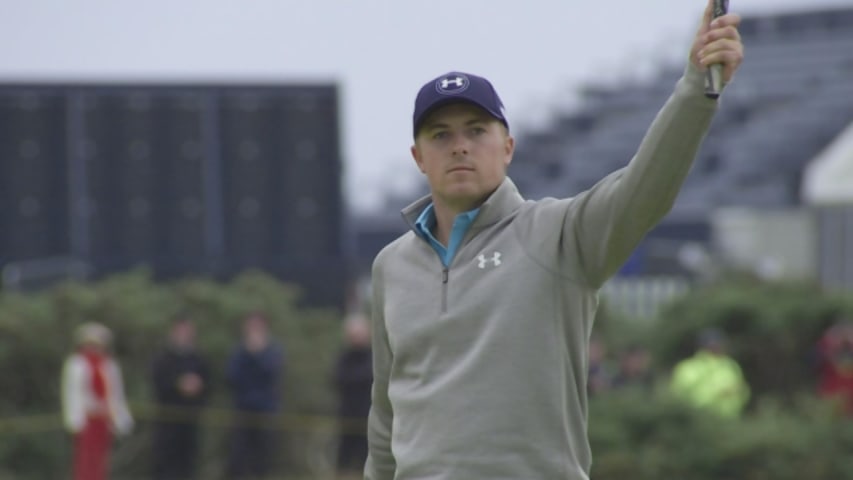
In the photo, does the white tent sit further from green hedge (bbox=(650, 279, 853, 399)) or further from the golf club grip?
the golf club grip

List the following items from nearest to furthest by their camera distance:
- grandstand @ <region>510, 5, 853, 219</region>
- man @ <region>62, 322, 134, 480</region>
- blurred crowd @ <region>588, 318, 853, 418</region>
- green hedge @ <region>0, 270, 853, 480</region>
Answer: green hedge @ <region>0, 270, 853, 480</region>, man @ <region>62, 322, 134, 480</region>, blurred crowd @ <region>588, 318, 853, 418</region>, grandstand @ <region>510, 5, 853, 219</region>

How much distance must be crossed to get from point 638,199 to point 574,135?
5369 centimetres

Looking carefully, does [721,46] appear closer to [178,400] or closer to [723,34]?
[723,34]

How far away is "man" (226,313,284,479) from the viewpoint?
1803 cm

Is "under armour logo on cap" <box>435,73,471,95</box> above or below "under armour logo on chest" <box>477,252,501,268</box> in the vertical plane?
above

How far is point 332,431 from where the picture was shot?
20.1 meters

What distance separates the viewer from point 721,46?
4.17m

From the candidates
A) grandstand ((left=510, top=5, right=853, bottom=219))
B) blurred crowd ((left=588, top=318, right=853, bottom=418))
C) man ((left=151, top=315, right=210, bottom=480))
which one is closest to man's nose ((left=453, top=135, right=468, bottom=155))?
Result: blurred crowd ((left=588, top=318, right=853, bottom=418))

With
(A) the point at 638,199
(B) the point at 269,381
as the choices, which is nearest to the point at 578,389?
(A) the point at 638,199

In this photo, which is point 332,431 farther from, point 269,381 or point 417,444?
point 417,444

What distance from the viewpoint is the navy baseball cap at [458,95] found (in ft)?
15.5

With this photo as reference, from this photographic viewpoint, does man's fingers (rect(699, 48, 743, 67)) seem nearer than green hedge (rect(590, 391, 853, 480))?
Yes

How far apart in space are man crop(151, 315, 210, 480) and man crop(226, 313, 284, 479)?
1.13 ft

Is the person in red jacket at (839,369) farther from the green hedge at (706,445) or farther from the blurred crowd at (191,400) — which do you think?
the blurred crowd at (191,400)
